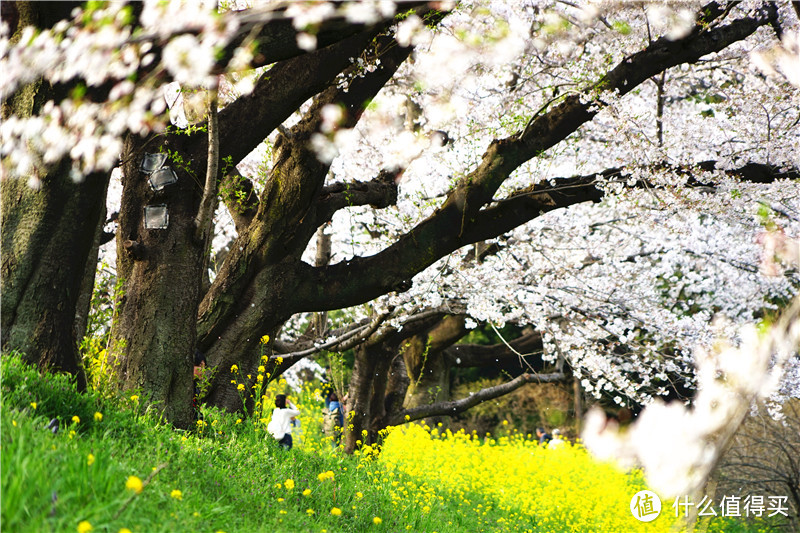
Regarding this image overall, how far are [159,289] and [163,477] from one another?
1961mm

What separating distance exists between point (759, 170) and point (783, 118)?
6.34 feet

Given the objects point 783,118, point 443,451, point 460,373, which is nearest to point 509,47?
point 783,118

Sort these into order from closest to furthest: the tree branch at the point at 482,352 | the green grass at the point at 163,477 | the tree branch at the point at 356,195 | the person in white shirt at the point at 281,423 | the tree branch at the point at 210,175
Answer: the green grass at the point at 163,477
the tree branch at the point at 210,175
the tree branch at the point at 356,195
the person in white shirt at the point at 281,423
the tree branch at the point at 482,352

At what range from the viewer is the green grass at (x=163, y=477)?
2.83 meters

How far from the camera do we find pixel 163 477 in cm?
378

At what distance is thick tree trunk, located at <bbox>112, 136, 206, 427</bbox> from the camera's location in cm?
526

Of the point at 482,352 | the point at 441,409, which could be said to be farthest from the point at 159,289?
the point at 482,352

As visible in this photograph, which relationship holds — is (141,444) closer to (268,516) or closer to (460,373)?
(268,516)

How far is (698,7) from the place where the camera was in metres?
7.41

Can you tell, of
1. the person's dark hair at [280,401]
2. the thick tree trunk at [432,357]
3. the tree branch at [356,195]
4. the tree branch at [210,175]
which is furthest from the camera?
the thick tree trunk at [432,357]

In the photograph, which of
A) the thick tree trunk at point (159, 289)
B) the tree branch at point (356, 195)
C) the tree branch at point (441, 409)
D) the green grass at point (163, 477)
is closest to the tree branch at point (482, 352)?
the tree branch at point (441, 409)

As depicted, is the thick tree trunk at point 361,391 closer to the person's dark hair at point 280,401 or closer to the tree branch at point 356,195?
the person's dark hair at point 280,401

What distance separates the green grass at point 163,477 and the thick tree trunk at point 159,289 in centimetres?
31

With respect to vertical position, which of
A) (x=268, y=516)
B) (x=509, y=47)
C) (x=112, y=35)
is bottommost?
(x=268, y=516)
